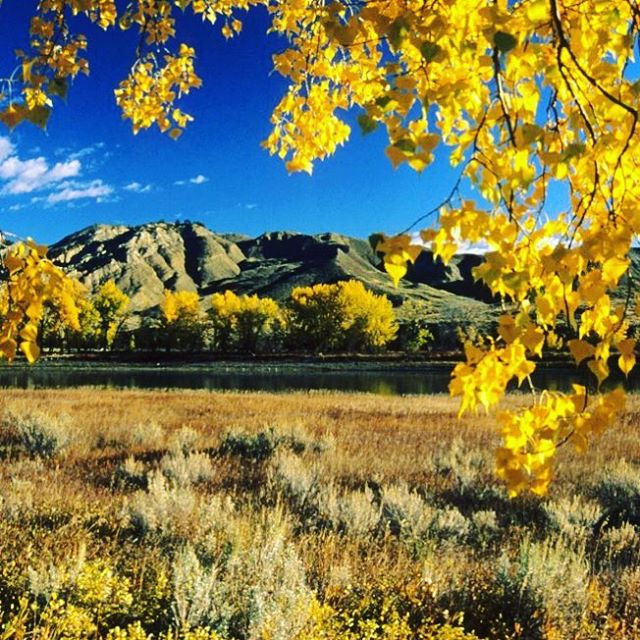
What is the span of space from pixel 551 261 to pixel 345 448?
892cm

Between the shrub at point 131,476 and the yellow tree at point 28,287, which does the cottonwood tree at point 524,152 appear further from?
the shrub at point 131,476

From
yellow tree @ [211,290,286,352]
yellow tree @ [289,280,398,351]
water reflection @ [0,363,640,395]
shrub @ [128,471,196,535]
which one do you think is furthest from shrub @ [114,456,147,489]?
yellow tree @ [211,290,286,352]

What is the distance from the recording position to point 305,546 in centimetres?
448

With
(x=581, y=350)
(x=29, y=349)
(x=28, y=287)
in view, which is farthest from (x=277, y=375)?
(x=581, y=350)

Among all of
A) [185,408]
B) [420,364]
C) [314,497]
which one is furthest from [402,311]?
[314,497]

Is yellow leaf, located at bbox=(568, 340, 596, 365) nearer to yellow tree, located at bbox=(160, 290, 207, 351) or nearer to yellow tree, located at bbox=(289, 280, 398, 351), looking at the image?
yellow tree, located at bbox=(289, 280, 398, 351)

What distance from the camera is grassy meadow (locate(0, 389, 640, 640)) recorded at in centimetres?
329

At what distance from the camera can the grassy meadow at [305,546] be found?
329 cm

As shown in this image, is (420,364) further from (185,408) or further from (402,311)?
(402,311)

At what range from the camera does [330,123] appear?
3275mm

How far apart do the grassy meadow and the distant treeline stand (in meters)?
77.2

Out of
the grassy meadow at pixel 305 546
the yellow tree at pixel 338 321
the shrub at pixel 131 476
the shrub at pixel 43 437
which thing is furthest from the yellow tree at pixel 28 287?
the yellow tree at pixel 338 321

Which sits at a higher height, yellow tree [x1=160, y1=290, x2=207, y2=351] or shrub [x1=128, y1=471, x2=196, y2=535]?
yellow tree [x1=160, y1=290, x2=207, y2=351]

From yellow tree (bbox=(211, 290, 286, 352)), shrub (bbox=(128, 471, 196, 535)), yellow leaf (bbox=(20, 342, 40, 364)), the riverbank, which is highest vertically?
yellow tree (bbox=(211, 290, 286, 352))
